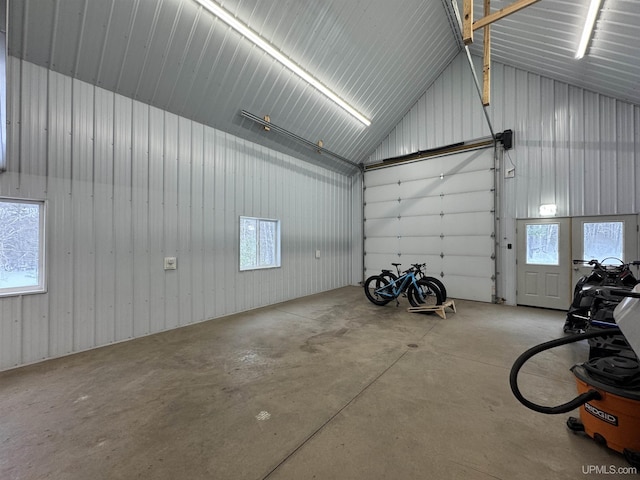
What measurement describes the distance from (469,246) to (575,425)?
465 cm

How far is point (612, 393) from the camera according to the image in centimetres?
141

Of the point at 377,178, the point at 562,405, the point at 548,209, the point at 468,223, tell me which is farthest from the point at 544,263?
the point at 562,405

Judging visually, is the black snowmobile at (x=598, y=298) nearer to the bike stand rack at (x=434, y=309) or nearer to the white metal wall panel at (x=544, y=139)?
the white metal wall panel at (x=544, y=139)

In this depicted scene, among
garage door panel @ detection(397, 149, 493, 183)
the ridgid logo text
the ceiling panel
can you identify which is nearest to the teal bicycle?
garage door panel @ detection(397, 149, 493, 183)

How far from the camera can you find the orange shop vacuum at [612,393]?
1328 mm

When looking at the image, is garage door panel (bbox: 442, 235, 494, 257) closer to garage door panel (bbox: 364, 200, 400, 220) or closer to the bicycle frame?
garage door panel (bbox: 364, 200, 400, 220)

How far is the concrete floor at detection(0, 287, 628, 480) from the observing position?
4.83 ft

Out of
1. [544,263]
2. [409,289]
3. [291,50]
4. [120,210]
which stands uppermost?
[291,50]

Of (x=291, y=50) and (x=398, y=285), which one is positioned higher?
(x=291, y=50)

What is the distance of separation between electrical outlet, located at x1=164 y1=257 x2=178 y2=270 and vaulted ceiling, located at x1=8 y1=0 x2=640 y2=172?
2.29 m

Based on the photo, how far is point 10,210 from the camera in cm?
272

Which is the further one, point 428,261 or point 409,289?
point 428,261

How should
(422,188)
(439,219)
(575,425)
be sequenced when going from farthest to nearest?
(422,188)
(439,219)
(575,425)
